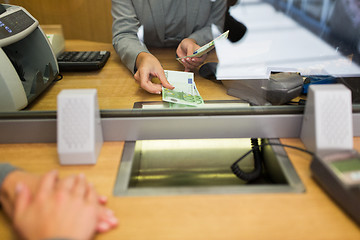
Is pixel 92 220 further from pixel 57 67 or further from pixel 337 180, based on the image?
pixel 57 67

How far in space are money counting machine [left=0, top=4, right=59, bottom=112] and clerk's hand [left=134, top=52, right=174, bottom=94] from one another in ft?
1.02

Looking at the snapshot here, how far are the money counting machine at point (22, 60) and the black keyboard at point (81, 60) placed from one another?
1.7 inches

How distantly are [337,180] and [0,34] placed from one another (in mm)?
986

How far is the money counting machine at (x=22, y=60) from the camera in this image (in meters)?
0.82

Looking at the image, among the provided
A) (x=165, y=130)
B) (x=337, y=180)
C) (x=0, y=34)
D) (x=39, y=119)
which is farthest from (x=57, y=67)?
(x=337, y=180)

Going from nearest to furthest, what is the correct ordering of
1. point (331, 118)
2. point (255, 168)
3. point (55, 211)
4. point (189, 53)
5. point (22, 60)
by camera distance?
point (55, 211) < point (331, 118) < point (255, 168) < point (22, 60) < point (189, 53)

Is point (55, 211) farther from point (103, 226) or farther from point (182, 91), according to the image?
point (182, 91)

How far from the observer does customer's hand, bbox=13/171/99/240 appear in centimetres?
50

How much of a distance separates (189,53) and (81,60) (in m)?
0.43

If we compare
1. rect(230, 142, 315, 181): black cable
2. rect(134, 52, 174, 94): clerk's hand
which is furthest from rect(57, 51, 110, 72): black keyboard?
rect(230, 142, 315, 181): black cable

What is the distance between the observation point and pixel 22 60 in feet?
3.15

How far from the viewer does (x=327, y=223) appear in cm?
57

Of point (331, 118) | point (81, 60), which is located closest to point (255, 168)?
point (331, 118)

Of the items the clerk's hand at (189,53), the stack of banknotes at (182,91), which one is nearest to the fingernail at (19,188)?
the stack of banknotes at (182,91)
